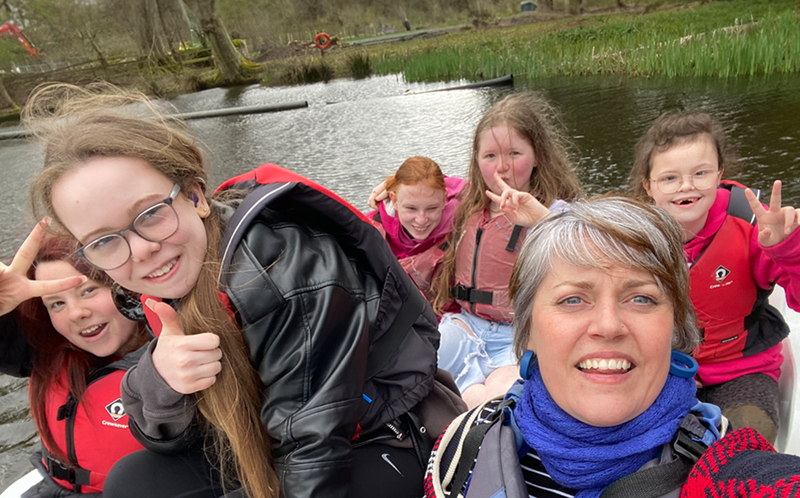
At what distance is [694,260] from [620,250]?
1115 mm

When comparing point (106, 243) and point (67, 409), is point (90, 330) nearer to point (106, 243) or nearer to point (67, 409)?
point (67, 409)

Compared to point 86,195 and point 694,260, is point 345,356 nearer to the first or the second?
point 86,195

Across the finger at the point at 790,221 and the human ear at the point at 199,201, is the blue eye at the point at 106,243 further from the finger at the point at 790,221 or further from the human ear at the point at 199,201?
the finger at the point at 790,221

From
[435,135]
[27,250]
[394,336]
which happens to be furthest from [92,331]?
[435,135]

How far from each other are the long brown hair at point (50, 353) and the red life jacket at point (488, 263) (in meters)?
1.51

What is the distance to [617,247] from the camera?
1.05 meters

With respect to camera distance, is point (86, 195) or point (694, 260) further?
point (694, 260)

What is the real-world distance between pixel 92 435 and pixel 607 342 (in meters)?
1.58

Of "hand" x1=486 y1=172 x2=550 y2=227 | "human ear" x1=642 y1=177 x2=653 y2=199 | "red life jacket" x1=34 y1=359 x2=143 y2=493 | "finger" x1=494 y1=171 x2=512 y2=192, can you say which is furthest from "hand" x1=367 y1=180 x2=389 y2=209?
"red life jacket" x1=34 y1=359 x2=143 y2=493

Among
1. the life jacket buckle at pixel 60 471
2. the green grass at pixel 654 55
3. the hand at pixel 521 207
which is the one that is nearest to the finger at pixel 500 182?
the hand at pixel 521 207

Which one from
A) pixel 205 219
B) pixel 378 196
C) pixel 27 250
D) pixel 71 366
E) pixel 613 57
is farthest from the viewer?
pixel 613 57

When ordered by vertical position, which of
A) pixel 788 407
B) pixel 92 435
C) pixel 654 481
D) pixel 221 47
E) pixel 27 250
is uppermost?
pixel 221 47

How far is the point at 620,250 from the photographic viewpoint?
104cm

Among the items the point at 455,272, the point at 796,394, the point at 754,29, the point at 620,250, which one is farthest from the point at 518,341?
the point at 754,29
